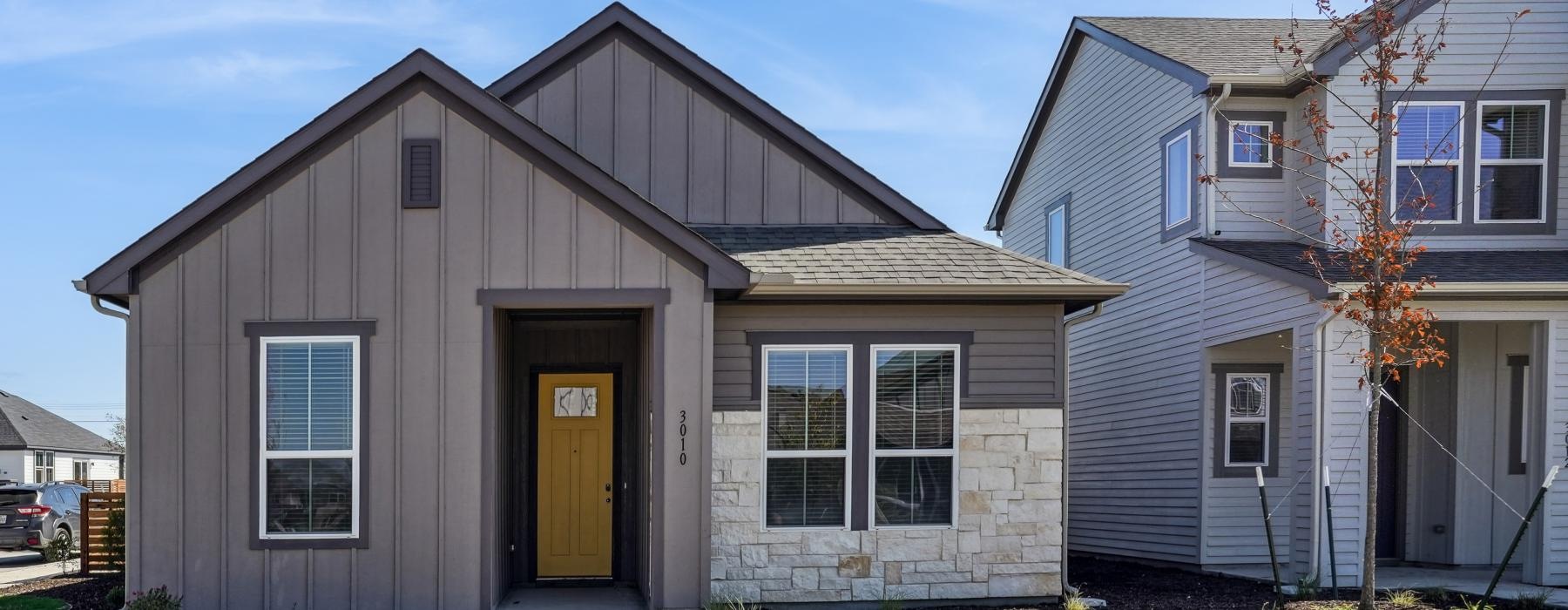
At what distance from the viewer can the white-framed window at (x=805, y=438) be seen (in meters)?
10.1

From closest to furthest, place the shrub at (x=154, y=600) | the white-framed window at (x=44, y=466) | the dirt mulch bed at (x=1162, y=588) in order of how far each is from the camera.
A: the shrub at (x=154, y=600) → the dirt mulch bed at (x=1162, y=588) → the white-framed window at (x=44, y=466)

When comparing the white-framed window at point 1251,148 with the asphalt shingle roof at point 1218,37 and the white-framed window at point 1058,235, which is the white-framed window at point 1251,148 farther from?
the white-framed window at point 1058,235

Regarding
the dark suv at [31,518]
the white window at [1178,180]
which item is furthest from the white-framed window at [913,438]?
the dark suv at [31,518]

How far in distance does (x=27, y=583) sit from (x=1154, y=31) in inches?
582

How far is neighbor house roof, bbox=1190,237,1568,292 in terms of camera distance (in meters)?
10.9

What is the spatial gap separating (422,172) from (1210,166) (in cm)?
815

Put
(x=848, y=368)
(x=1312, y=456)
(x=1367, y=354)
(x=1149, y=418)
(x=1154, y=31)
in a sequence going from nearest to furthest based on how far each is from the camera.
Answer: (x=1367, y=354) < (x=848, y=368) < (x=1312, y=456) < (x=1149, y=418) < (x=1154, y=31)

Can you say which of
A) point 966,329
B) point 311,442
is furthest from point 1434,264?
point 311,442

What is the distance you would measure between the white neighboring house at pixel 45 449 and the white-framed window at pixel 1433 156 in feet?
116

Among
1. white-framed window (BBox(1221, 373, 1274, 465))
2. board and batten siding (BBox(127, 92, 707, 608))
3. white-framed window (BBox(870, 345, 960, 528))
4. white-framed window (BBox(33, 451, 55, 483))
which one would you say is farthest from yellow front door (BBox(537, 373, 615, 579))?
white-framed window (BBox(33, 451, 55, 483))

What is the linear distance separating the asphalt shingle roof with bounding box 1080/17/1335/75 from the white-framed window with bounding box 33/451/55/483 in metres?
32.7

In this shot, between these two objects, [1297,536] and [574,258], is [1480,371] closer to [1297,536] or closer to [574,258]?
[1297,536]

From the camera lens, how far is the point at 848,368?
10172 millimetres

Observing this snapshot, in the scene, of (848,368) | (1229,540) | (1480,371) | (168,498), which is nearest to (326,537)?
(168,498)
